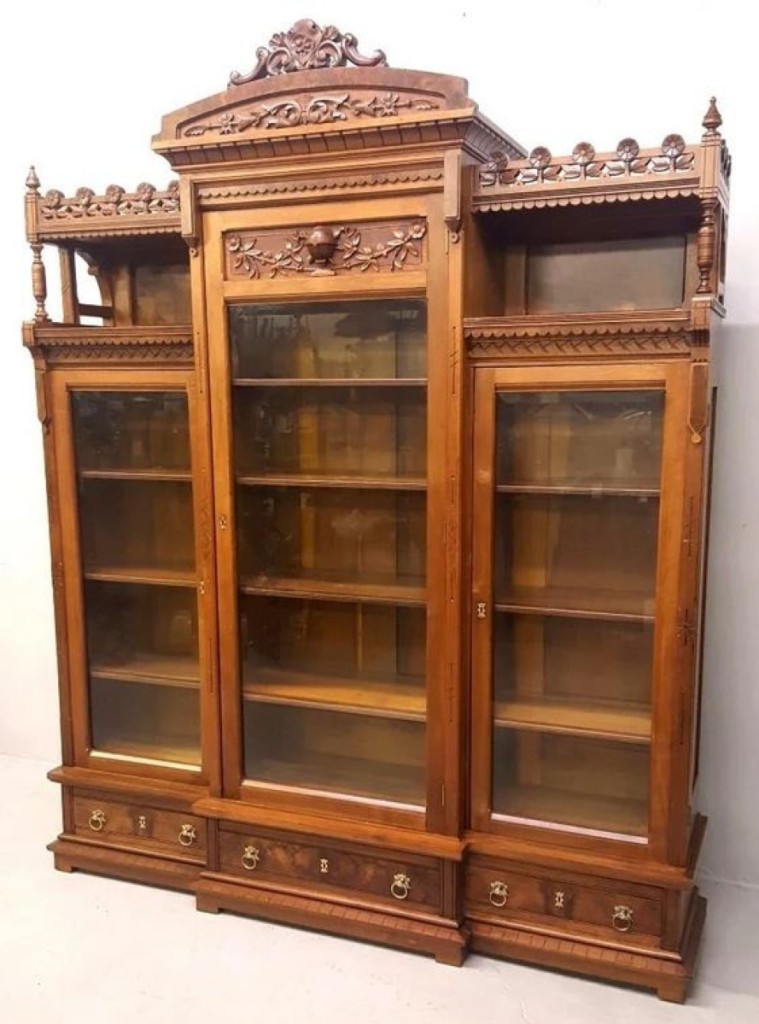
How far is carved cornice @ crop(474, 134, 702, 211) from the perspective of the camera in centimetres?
174

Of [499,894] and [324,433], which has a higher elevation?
[324,433]

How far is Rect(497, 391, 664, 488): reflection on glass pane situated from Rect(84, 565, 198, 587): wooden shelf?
34.3 inches

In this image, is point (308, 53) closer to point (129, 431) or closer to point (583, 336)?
point (583, 336)

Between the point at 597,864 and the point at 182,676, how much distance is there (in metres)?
1.11

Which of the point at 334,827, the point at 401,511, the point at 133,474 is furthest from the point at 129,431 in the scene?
the point at 334,827

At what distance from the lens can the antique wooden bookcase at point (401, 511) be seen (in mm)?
1870

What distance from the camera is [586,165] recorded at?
1.81m

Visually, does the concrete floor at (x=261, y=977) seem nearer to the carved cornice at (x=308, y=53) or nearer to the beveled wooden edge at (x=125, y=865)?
the beveled wooden edge at (x=125, y=865)

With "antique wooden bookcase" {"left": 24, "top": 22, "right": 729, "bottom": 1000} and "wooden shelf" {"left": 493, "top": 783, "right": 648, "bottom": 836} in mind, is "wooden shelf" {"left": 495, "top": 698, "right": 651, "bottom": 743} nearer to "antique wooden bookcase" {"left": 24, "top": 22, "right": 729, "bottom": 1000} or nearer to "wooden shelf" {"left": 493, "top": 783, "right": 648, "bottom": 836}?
"antique wooden bookcase" {"left": 24, "top": 22, "right": 729, "bottom": 1000}

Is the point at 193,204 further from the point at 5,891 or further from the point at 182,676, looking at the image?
the point at 5,891

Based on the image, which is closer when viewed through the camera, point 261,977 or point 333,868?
point 261,977

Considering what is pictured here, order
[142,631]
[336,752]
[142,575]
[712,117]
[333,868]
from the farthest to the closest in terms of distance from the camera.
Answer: [142,631] → [142,575] → [336,752] → [333,868] → [712,117]

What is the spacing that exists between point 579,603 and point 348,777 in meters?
0.70

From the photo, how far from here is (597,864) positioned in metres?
1.96
